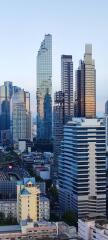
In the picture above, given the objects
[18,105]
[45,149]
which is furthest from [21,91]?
[45,149]

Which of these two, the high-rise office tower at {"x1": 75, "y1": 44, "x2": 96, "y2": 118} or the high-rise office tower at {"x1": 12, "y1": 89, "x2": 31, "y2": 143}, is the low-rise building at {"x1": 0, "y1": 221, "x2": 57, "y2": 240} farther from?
the high-rise office tower at {"x1": 12, "y1": 89, "x2": 31, "y2": 143}

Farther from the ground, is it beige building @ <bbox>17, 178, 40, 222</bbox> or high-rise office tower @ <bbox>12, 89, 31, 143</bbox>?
high-rise office tower @ <bbox>12, 89, 31, 143</bbox>

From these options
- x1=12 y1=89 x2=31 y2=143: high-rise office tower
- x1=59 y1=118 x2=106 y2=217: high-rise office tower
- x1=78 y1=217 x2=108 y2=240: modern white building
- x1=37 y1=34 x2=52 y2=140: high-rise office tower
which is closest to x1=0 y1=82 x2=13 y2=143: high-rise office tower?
x1=12 y1=89 x2=31 y2=143: high-rise office tower

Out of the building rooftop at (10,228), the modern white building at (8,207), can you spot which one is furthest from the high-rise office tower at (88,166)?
the building rooftop at (10,228)

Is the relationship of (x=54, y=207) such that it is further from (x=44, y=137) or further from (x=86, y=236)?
(x=44, y=137)

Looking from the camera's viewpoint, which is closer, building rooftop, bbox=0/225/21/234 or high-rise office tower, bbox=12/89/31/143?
building rooftop, bbox=0/225/21/234

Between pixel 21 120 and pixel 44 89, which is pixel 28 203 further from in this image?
pixel 21 120

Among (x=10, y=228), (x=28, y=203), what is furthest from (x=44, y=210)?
(x=10, y=228)

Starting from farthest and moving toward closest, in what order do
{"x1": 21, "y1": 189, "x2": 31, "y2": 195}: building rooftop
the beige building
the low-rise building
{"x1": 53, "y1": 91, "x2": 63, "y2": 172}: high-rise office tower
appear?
{"x1": 53, "y1": 91, "x2": 63, "y2": 172}: high-rise office tower < {"x1": 21, "y1": 189, "x2": 31, "y2": 195}: building rooftop < the beige building < the low-rise building
